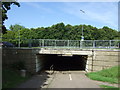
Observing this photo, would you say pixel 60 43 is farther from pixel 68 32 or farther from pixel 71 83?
pixel 68 32

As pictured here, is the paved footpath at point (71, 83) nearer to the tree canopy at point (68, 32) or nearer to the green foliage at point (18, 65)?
the green foliage at point (18, 65)

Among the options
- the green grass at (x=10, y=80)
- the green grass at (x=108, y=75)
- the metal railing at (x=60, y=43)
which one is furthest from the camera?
the metal railing at (x=60, y=43)

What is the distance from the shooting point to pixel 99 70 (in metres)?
20.6

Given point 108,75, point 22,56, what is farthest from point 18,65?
point 108,75

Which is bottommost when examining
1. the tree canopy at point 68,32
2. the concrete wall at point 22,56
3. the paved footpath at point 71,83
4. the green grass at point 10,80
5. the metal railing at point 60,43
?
the paved footpath at point 71,83

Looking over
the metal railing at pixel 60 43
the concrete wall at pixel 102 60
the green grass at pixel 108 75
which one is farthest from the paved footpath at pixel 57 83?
the metal railing at pixel 60 43

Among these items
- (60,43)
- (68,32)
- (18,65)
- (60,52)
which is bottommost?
(18,65)

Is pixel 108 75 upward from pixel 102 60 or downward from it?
downward

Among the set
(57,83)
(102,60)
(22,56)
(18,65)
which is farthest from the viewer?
→ (22,56)

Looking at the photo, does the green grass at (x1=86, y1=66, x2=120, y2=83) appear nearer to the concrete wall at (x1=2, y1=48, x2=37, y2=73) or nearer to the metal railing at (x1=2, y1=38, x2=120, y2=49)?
the metal railing at (x1=2, y1=38, x2=120, y2=49)

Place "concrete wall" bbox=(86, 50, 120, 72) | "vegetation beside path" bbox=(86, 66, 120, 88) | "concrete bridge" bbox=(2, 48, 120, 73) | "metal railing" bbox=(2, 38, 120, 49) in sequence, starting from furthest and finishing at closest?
"metal railing" bbox=(2, 38, 120, 49)
"concrete bridge" bbox=(2, 48, 120, 73)
"concrete wall" bbox=(86, 50, 120, 72)
"vegetation beside path" bbox=(86, 66, 120, 88)

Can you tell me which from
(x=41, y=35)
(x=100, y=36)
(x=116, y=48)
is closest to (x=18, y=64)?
(x=116, y=48)

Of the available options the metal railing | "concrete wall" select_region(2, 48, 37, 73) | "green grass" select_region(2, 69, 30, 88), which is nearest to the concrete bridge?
"concrete wall" select_region(2, 48, 37, 73)

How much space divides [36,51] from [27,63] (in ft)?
5.86
